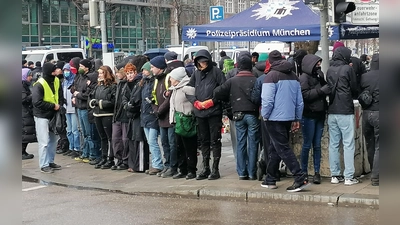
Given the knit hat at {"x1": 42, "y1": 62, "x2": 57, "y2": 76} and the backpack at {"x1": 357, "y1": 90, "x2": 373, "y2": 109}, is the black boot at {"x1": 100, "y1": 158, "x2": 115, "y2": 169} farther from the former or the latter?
the backpack at {"x1": 357, "y1": 90, "x2": 373, "y2": 109}

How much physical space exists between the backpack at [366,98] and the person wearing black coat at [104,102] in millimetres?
4792

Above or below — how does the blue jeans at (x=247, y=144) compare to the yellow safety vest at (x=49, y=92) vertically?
below

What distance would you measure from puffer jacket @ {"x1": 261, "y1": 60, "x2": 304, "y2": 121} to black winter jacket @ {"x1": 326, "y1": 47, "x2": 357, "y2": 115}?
57 centimetres

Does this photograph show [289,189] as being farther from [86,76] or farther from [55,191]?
[86,76]

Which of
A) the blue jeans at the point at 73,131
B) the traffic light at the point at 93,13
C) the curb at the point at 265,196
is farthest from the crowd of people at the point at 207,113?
the traffic light at the point at 93,13

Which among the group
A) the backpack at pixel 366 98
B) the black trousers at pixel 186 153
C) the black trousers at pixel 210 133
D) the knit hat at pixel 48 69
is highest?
the knit hat at pixel 48 69

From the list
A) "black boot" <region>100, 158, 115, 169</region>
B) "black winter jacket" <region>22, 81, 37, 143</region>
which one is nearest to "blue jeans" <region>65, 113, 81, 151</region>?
"black winter jacket" <region>22, 81, 37, 143</region>

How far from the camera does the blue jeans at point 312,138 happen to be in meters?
9.29

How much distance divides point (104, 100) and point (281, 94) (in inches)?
163

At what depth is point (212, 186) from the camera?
9.71 meters

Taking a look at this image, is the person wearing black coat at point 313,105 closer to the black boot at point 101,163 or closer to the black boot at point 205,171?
the black boot at point 205,171

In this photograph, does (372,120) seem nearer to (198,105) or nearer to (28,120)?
(198,105)

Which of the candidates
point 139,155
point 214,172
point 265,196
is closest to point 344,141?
point 265,196

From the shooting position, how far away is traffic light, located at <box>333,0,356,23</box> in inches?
364
